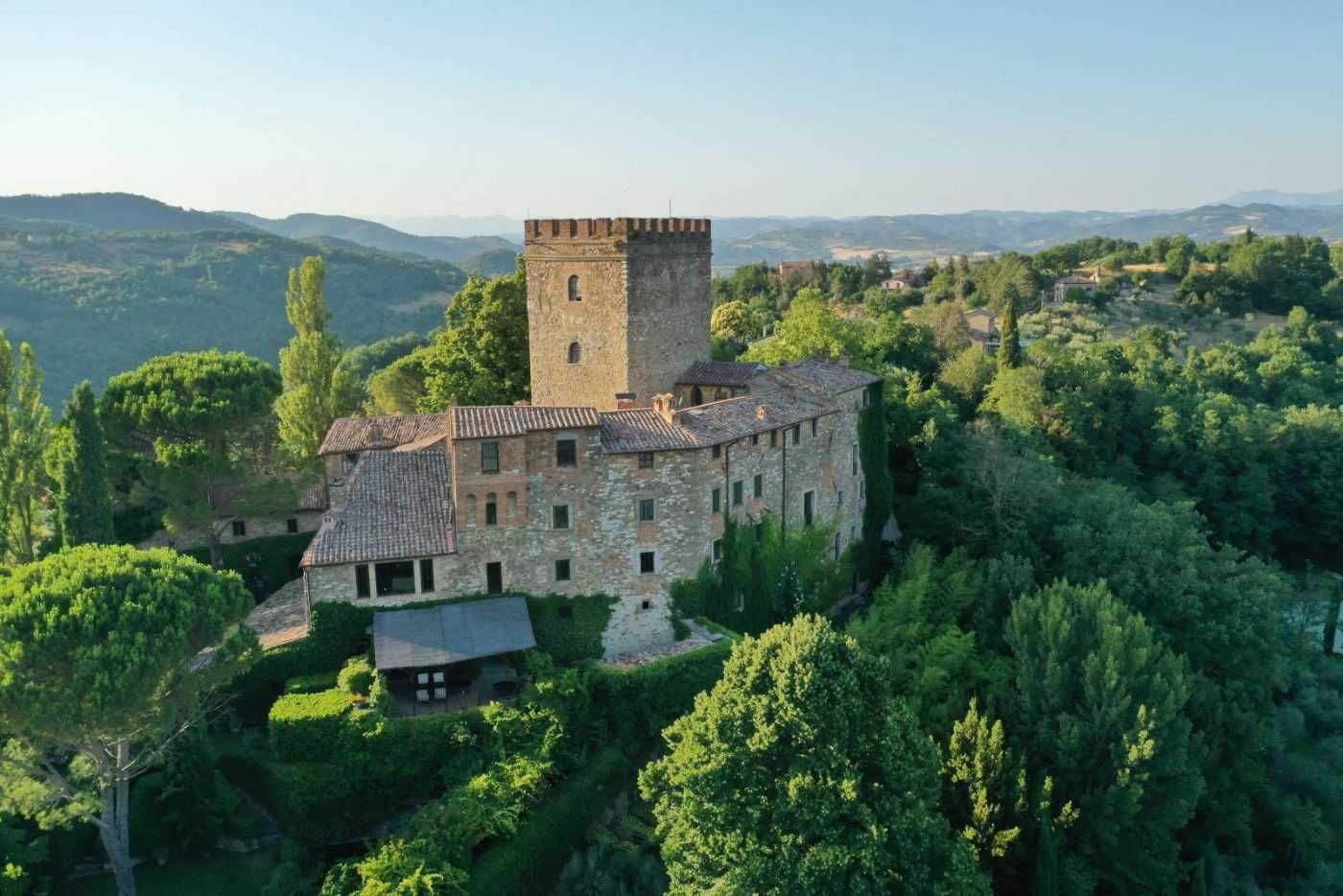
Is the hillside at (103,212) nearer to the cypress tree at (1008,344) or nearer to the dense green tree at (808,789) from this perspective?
the cypress tree at (1008,344)

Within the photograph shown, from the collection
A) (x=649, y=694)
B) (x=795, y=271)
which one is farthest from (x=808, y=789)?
(x=795, y=271)

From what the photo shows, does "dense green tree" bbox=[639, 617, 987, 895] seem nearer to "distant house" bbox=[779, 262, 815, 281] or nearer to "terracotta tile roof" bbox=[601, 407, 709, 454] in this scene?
"terracotta tile roof" bbox=[601, 407, 709, 454]

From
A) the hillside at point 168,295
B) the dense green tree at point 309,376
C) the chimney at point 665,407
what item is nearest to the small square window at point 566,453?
the chimney at point 665,407

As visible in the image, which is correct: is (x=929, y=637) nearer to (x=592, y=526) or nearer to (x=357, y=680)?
(x=592, y=526)

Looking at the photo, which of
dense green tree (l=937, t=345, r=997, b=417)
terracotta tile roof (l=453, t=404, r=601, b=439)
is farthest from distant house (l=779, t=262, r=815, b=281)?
terracotta tile roof (l=453, t=404, r=601, b=439)

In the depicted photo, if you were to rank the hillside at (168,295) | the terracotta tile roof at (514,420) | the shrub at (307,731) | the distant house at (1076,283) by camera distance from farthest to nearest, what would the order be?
the distant house at (1076,283) < the hillside at (168,295) < the terracotta tile roof at (514,420) < the shrub at (307,731)

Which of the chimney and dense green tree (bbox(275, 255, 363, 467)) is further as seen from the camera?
dense green tree (bbox(275, 255, 363, 467))
